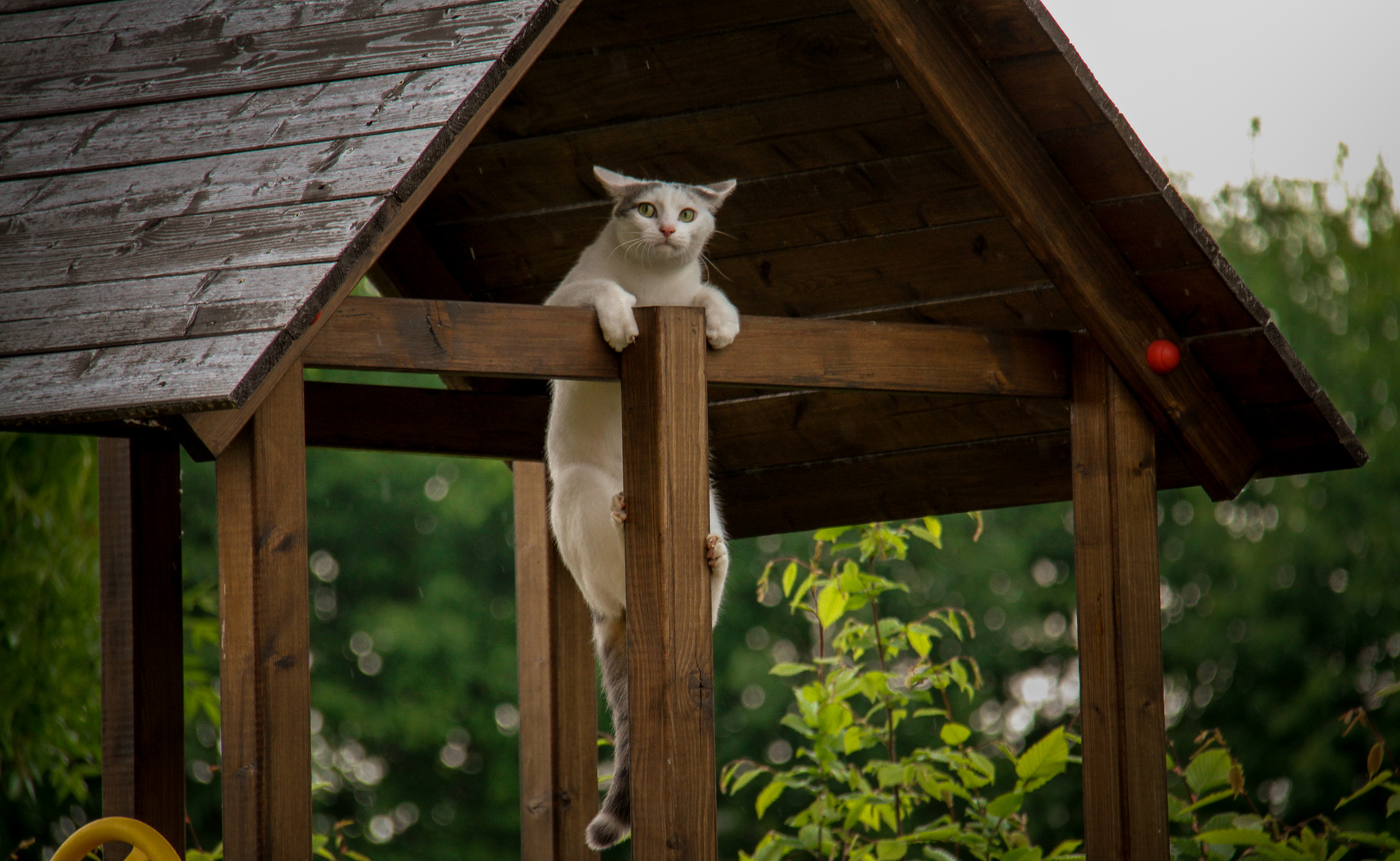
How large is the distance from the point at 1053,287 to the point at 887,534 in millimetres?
1127

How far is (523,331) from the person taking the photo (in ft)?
9.89

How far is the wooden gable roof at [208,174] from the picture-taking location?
2.31 metres

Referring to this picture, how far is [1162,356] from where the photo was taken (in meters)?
3.60

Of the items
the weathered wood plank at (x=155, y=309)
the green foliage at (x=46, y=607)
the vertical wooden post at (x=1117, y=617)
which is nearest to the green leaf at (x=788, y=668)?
the vertical wooden post at (x=1117, y=617)

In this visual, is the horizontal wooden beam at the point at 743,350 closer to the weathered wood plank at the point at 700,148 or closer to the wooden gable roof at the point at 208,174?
the wooden gable roof at the point at 208,174

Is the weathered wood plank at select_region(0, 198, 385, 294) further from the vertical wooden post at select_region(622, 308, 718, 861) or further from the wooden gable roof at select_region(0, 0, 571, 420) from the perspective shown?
the vertical wooden post at select_region(622, 308, 718, 861)

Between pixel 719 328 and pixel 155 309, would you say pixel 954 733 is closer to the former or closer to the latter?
pixel 719 328

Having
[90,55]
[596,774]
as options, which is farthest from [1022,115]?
[596,774]

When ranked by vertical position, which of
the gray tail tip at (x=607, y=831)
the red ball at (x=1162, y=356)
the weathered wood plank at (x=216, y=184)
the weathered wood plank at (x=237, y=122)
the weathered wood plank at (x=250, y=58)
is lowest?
the gray tail tip at (x=607, y=831)

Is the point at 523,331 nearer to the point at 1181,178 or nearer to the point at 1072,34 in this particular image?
the point at 1181,178

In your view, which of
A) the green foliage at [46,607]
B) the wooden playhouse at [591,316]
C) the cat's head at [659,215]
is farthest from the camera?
the green foliage at [46,607]

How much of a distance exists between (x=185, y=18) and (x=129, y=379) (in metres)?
1.15

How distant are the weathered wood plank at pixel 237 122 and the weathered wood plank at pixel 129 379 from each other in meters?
0.52

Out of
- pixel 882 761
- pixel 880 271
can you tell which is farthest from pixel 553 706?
pixel 880 271
